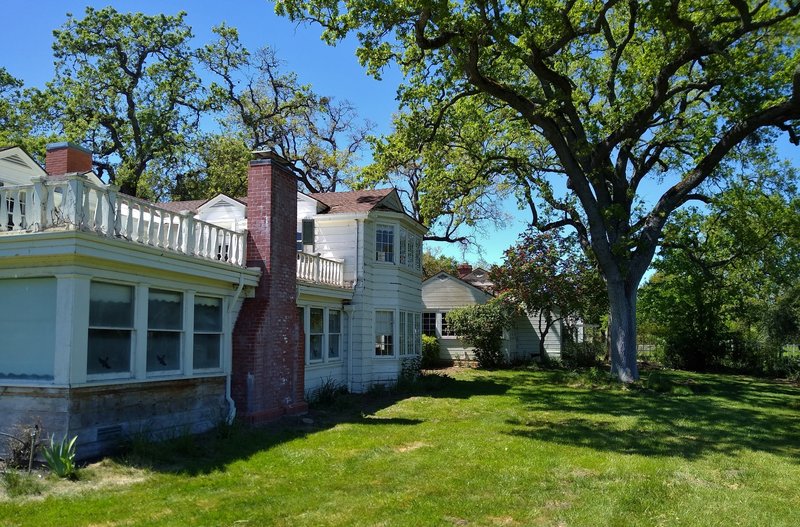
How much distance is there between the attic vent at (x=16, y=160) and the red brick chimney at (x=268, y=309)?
6.55 m

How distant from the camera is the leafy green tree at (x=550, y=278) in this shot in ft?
92.0

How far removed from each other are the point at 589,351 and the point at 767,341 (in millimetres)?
8350

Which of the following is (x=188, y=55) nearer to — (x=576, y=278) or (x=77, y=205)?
(x=576, y=278)

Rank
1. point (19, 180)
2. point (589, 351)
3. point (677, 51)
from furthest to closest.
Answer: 1. point (589, 351)
2. point (677, 51)
3. point (19, 180)

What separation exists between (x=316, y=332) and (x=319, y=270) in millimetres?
1746

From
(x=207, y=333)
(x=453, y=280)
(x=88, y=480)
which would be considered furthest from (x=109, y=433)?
(x=453, y=280)

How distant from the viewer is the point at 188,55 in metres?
33.2

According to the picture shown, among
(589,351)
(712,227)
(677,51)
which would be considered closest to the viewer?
(677,51)

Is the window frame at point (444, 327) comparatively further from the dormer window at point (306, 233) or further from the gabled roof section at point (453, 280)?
the dormer window at point (306, 233)

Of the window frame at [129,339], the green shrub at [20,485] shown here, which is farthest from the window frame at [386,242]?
the green shrub at [20,485]

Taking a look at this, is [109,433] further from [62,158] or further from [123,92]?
[123,92]

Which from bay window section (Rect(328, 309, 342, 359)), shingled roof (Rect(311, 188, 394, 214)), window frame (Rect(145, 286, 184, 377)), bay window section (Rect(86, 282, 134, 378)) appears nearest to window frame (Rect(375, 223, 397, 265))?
shingled roof (Rect(311, 188, 394, 214))

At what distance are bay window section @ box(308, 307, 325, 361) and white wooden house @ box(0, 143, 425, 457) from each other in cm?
6

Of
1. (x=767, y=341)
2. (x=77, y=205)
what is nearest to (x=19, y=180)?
(x=77, y=205)
